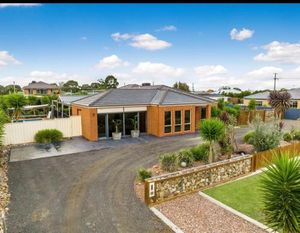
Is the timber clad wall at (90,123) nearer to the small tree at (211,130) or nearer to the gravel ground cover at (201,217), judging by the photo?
the small tree at (211,130)

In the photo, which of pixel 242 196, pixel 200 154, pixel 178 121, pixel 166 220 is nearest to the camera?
pixel 166 220

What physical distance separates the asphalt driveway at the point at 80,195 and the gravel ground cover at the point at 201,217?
0.68 m

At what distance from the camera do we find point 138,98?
22141 millimetres

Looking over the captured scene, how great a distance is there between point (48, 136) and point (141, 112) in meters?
7.93

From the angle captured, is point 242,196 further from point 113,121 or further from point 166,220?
point 113,121

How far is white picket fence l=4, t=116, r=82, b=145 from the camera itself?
17.5 metres

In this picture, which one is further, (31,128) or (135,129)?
(135,129)

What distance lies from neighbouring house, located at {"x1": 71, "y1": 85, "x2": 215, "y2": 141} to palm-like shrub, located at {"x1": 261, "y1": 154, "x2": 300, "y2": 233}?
14.8 metres

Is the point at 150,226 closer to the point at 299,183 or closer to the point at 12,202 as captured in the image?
the point at 299,183

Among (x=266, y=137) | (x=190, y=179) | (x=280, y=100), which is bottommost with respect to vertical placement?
(x=190, y=179)

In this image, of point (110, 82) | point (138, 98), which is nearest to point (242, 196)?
point (138, 98)

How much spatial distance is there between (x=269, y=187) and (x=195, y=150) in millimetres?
8265

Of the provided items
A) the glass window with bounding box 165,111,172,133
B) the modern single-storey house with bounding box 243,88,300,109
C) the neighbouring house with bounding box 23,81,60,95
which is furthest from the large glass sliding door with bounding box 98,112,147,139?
the neighbouring house with bounding box 23,81,60,95

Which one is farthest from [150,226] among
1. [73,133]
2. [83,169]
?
[73,133]
